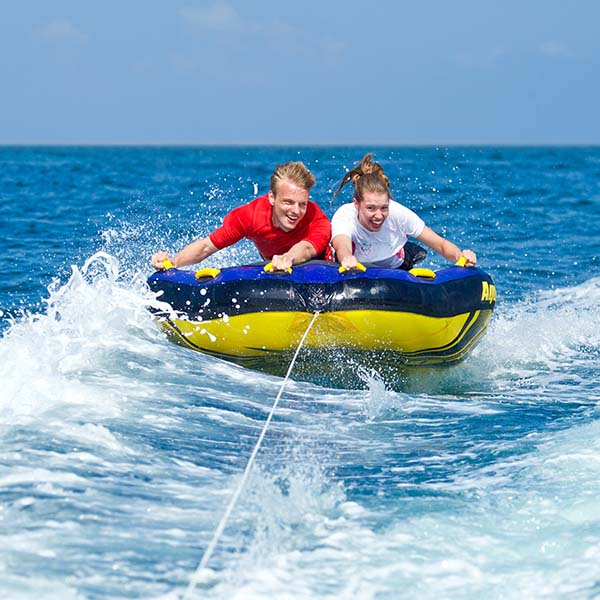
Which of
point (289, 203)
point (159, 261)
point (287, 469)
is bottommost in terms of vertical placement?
point (287, 469)

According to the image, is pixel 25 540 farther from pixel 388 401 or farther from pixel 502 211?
pixel 502 211

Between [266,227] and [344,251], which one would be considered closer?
[344,251]

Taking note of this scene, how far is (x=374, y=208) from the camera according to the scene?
17.5 ft

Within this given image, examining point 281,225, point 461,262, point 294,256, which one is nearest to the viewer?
point 294,256

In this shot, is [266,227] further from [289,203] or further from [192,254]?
[192,254]

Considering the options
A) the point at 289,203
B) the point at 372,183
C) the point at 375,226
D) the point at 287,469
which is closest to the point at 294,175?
the point at 289,203

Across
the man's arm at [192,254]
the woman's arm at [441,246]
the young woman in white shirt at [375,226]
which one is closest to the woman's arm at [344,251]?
the young woman in white shirt at [375,226]

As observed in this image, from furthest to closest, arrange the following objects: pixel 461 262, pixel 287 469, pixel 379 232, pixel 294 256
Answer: pixel 461 262
pixel 379 232
pixel 294 256
pixel 287 469

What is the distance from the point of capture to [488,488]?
3502mm

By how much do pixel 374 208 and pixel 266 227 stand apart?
0.69 m

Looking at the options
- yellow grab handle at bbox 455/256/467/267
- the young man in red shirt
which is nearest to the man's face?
the young man in red shirt

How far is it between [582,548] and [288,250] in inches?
120

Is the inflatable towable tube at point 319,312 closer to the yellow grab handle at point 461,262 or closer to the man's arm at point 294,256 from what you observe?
the man's arm at point 294,256

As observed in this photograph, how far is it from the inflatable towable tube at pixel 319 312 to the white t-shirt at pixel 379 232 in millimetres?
400
